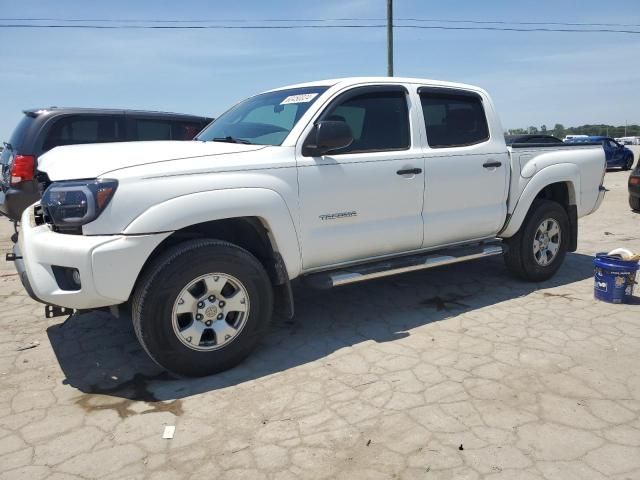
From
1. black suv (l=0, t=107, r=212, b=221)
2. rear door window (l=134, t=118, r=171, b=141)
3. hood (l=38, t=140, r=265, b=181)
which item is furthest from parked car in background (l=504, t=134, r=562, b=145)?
rear door window (l=134, t=118, r=171, b=141)

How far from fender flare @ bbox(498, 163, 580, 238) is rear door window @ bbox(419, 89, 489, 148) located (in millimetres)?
717

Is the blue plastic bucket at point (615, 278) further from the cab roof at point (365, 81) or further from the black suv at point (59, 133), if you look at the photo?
the black suv at point (59, 133)

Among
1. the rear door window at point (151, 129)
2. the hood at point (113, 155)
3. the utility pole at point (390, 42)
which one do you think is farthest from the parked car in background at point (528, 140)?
the utility pole at point (390, 42)

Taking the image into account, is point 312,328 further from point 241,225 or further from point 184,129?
point 184,129

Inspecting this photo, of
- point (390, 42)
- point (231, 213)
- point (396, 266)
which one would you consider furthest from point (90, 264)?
point (390, 42)

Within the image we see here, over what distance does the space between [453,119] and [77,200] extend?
128 inches

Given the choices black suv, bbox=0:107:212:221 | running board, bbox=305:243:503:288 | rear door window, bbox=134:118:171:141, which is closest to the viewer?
running board, bbox=305:243:503:288

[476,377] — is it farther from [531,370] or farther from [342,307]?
[342,307]

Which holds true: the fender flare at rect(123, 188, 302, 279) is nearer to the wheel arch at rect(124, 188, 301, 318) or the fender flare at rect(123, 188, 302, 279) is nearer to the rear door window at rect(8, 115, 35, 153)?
the wheel arch at rect(124, 188, 301, 318)

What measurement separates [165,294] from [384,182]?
6.12ft

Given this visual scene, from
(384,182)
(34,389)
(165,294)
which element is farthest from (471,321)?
(34,389)

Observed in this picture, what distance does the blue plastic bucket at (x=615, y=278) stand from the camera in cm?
471

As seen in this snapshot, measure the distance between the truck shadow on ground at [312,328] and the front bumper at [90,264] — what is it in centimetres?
67

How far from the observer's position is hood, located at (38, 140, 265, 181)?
10.2 feet
